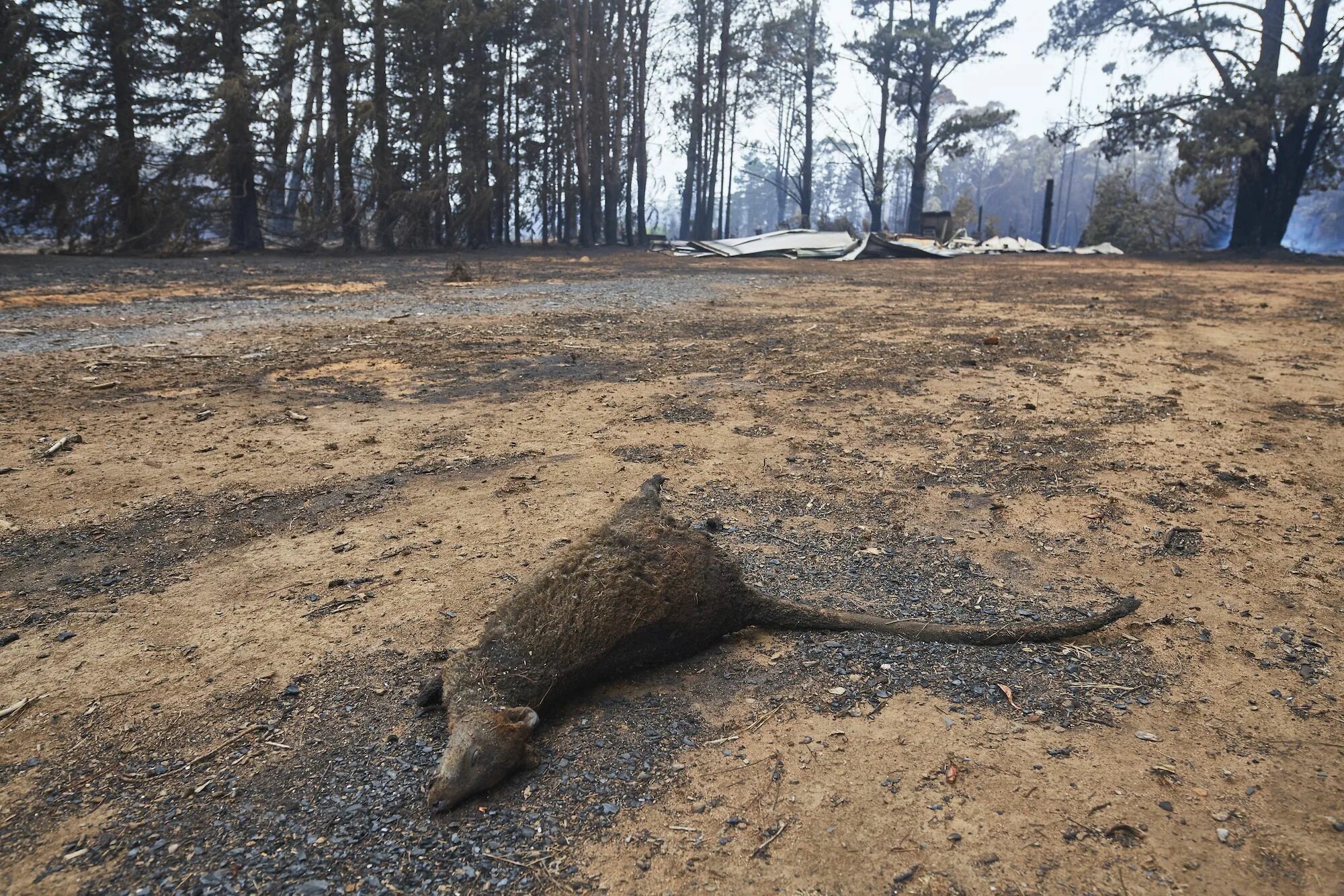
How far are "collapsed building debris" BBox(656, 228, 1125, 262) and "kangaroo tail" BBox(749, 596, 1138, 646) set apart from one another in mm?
17729

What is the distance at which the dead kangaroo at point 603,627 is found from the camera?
1.84m

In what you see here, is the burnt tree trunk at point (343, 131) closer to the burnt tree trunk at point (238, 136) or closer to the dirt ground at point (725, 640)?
the burnt tree trunk at point (238, 136)

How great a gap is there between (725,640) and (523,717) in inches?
28.0

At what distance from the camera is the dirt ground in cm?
165

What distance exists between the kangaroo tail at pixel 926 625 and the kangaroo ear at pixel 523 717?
2.53ft

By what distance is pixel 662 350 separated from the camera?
666 cm

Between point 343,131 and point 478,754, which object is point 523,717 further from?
point 343,131

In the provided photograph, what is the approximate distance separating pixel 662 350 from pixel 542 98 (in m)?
22.9

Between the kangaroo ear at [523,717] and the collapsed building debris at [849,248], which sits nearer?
the kangaroo ear at [523,717]

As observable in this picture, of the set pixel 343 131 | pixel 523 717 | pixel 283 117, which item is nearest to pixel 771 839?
pixel 523 717

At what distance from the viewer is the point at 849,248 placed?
20344mm

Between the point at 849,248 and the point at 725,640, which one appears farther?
the point at 849,248

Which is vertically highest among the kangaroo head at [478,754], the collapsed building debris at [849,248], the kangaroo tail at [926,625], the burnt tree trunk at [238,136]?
the burnt tree trunk at [238,136]

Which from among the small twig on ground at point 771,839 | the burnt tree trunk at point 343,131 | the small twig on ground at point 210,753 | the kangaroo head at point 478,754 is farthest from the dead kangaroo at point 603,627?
the burnt tree trunk at point 343,131
